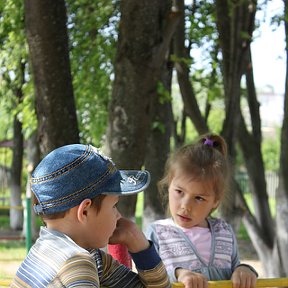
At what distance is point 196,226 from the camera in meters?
3.13

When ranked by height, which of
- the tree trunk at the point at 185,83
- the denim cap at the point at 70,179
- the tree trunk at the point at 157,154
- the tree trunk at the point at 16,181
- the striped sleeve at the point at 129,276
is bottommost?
the tree trunk at the point at 16,181

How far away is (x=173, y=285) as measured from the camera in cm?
263

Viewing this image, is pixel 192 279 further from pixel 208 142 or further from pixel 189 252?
pixel 208 142

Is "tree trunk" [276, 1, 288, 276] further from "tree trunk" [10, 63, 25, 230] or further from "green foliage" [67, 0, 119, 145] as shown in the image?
"tree trunk" [10, 63, 25, 230]

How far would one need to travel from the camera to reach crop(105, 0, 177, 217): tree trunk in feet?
15.7

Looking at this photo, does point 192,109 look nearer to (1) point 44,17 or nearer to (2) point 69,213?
(1) point 44,17

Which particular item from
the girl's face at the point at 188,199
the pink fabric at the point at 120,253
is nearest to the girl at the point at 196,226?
the girl's face at the point at 188,199

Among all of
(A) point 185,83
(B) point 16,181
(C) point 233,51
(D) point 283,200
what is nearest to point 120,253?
(A) point 185,83

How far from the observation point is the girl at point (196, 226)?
9.83ft

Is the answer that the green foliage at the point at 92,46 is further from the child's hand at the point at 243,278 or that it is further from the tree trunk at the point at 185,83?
the child's hand at the point at 243,278

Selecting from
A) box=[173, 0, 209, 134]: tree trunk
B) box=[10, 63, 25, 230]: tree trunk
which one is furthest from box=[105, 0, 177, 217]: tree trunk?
box=[10, 63, 25, 230]: tree trunk

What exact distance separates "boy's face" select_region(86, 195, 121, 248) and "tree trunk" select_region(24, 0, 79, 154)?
2803mm

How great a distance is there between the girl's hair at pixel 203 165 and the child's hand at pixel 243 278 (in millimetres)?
361

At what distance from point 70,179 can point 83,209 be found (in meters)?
0.09
